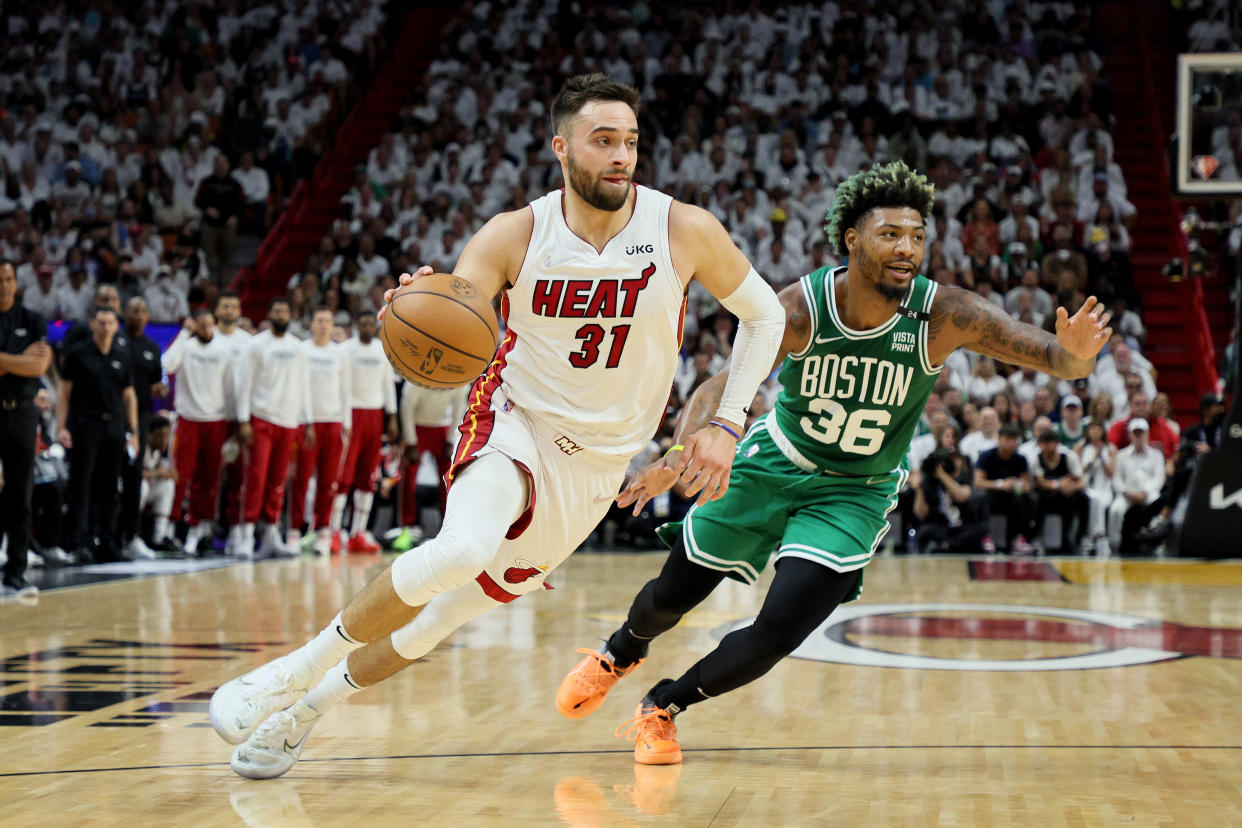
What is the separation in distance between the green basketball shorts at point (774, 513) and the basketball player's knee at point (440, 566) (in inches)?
35.9

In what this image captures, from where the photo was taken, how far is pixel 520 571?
4.00 metres

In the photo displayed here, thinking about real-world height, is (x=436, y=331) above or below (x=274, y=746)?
above

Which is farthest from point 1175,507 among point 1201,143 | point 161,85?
point 161,85

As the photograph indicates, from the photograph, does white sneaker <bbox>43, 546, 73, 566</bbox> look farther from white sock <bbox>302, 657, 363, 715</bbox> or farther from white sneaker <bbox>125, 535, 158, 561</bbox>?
white sock <bbox>302, 657, 363, 715</bbox>

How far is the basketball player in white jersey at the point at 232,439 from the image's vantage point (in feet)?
37.2

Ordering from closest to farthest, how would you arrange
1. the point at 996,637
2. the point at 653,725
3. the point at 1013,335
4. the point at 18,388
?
the point at 653,725
the point at 1013,335
the point at 996,637
the point at 18,388

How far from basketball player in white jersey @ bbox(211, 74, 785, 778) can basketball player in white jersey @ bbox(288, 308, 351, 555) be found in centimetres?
786

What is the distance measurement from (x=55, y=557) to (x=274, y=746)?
7.19 metres

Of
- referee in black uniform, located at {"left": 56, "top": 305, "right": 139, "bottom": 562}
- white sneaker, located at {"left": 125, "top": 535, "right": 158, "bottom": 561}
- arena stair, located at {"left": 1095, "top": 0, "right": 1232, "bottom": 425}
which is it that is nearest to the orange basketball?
referee in black uniform, located at {"left": 56, "top": 305, "right": 139, "bottom": 562}

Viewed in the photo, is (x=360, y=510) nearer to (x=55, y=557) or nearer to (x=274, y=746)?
(x=55, y=557)

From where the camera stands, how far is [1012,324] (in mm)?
4344

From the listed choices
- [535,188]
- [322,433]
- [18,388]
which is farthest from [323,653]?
[535,188]

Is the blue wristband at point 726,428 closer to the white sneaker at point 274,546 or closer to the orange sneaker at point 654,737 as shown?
the orange sneaker at point 654,737

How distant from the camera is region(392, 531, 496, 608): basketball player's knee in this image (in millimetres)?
3619
